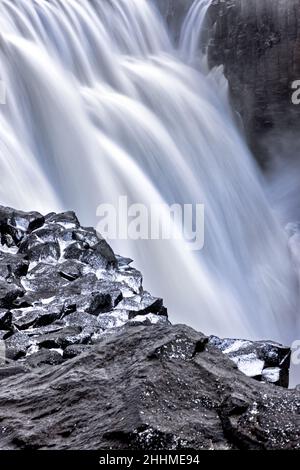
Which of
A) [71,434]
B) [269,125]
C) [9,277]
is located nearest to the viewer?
[71,434]

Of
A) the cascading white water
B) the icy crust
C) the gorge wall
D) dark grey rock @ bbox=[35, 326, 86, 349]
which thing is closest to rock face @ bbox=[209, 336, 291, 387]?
the icy crust

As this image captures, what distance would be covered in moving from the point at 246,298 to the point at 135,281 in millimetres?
4752

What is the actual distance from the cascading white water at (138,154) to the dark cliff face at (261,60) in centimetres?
141

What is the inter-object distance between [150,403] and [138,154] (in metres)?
9.08

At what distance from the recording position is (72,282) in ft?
19.7

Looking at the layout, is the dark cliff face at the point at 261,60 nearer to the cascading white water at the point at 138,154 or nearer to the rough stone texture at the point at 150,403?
the cascading white water at the point at 138,154

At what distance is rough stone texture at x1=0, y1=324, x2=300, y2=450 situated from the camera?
2.12 m

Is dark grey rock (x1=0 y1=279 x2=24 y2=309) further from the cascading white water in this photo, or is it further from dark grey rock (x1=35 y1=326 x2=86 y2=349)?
the cascading white water

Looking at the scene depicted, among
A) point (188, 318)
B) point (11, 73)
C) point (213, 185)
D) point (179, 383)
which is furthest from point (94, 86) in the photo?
point (179, 383)

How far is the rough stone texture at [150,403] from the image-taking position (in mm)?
2123

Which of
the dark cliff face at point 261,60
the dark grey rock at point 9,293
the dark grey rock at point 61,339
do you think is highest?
the dark cliff face at point 261,60

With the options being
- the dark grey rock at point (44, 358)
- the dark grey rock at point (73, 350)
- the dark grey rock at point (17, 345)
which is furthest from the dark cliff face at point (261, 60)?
the dark grey rock at point (44, 358)

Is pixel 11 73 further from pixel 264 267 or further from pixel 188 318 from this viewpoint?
pixel 264 267

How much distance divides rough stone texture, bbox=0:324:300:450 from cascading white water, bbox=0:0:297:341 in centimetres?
540
